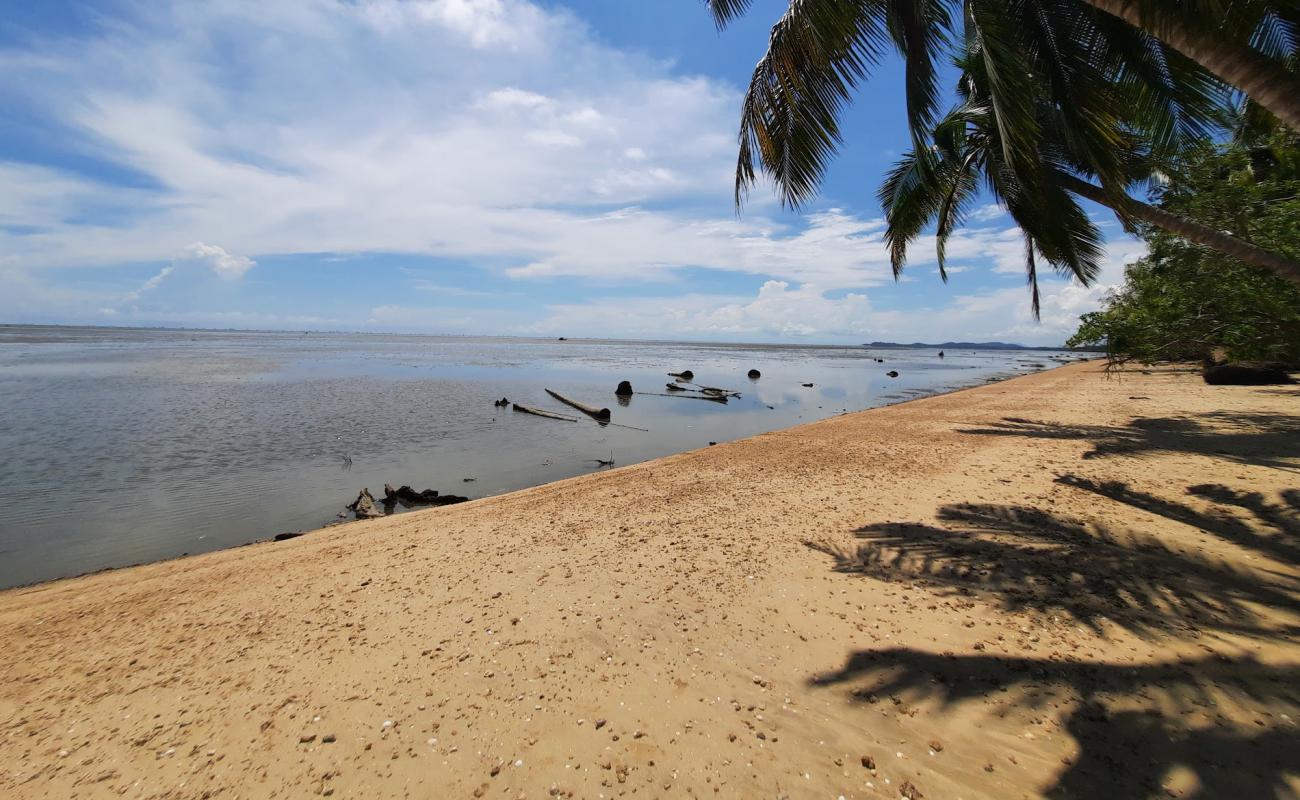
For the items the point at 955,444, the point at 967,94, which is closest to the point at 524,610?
the point at 955,444

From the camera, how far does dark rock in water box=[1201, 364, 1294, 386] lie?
59.8 feet

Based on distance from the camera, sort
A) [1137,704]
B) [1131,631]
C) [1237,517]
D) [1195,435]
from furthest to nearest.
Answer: [1195,435], [1237,517], [1131,631], [1137,704]

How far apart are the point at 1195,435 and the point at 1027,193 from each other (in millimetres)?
7283

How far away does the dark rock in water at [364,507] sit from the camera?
9344 mm

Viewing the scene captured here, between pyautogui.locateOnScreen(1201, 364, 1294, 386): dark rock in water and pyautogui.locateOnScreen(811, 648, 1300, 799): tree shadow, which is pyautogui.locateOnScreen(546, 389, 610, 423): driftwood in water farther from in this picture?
pyautogui.locateOnScreen(1201, 364, 1294, 386): dark rock in water

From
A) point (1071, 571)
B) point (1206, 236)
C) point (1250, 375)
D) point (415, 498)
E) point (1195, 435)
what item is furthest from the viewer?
point (1250, 375)

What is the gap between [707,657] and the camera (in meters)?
3.73

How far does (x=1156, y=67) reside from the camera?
19.0 feet

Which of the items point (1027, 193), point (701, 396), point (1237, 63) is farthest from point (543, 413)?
point (1237, 63)

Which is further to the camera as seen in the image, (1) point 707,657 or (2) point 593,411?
(2) point 593,411

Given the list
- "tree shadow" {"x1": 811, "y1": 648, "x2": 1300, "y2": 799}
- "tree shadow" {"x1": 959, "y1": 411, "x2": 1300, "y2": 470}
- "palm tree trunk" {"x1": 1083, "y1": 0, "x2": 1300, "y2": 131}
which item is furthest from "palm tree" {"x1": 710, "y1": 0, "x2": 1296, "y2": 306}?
Answer: "tree shadow" {"x1": 959, "y1": 411, "x2": 1300, "y2": 470}

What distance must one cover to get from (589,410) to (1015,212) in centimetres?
1548

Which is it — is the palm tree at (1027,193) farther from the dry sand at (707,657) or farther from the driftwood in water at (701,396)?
the driftwood in water at (701,396)

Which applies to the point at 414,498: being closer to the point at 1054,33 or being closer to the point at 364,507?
the point at 364,507
